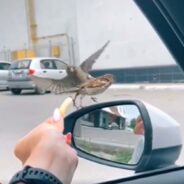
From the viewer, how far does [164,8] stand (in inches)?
54.2

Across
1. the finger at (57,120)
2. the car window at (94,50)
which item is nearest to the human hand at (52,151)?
the finger at (57,120)

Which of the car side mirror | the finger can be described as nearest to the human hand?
the finger

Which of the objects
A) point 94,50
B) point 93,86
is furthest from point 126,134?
point 94,50

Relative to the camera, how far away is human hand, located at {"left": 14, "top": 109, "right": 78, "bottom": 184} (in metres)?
0.94

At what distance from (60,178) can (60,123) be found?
116 millimetres

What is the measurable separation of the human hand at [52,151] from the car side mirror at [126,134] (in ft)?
1.15

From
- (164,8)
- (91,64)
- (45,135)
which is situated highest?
(164,8)

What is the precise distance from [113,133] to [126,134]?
0.14 ft

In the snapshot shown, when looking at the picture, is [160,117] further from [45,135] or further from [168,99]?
[168,99]

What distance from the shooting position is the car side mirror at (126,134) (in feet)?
4.47

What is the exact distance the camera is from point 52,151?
0.95 meters

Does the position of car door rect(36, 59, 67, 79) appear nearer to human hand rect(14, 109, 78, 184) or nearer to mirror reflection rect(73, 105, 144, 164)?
mirror reflection rect(73, 105, 144, 164)

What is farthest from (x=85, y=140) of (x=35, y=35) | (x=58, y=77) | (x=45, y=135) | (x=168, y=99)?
(x=35, y=35)

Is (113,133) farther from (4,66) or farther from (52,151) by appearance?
(4,66)
